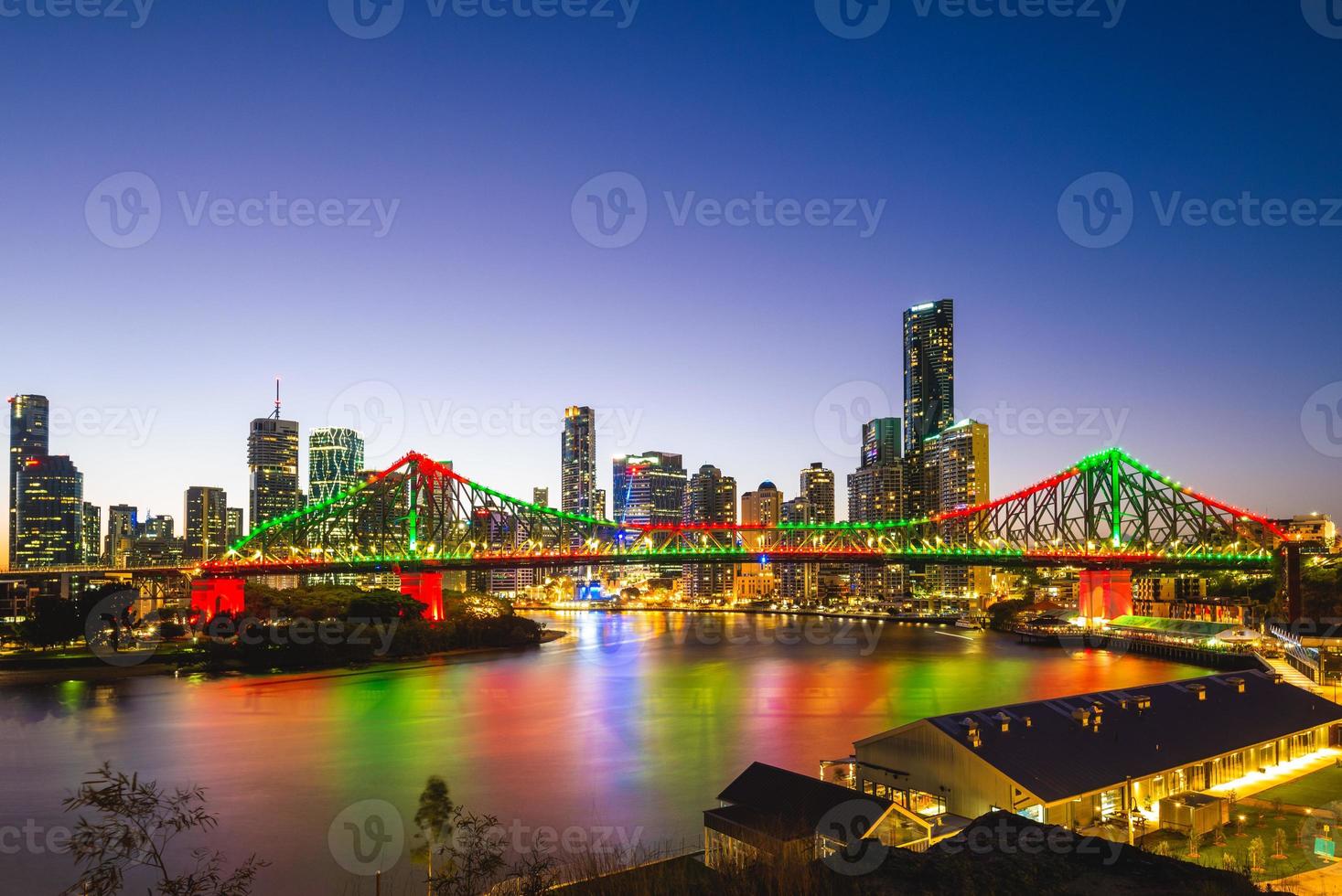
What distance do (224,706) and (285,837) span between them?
1815 centimetres

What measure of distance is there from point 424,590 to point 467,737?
31.0 meters

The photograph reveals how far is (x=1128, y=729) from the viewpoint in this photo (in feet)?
60.6

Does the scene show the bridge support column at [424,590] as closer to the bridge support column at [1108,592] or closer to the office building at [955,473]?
the bridge support column at [1108,592]

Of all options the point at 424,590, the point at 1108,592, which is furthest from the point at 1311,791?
the point at 424,590

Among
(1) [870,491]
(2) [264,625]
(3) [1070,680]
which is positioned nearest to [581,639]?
(2) [264,625]

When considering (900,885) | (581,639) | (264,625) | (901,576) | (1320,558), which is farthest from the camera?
(901,576)

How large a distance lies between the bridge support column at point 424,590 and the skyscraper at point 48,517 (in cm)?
9942

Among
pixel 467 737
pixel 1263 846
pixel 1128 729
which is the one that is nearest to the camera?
pixel 1263 846

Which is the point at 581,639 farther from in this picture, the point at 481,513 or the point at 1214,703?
the point at 1214,703

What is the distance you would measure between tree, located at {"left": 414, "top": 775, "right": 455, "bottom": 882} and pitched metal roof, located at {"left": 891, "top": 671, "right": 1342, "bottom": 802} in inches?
337

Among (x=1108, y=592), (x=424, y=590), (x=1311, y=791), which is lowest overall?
(x=1108, y=592)

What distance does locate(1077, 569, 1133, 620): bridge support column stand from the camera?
209 ft

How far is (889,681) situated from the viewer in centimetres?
4209

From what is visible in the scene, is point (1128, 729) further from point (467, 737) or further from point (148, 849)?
point (467, 737)
